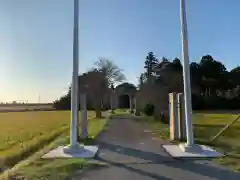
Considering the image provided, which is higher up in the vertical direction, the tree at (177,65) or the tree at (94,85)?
the tree at (177,65)

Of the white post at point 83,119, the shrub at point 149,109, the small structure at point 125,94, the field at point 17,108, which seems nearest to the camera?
the white post at point 83,119

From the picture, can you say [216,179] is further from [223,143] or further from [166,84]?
[166,84]

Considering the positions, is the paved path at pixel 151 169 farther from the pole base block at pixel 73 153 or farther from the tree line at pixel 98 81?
the tree line at pixel 98 81

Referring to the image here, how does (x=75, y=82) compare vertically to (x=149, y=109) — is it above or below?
above

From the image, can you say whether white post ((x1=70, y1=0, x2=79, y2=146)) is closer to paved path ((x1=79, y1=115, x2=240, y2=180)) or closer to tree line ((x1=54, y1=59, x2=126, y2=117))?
paved path ((x1=79, y1=115, x2=240, y2=180))

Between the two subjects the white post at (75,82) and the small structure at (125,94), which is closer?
the white post at (75,82)

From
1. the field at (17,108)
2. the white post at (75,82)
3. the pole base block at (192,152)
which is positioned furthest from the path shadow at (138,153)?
the field at (17,108)

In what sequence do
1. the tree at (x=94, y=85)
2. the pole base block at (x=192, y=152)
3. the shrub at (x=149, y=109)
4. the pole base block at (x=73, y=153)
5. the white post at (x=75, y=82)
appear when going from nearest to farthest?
the pole base block at (x=192, y=152), the pole base block at (x=73, y=153), the white post at (x=75, y=82), the shrub at (x=149, y=109), the tree at (x=94, y=85)

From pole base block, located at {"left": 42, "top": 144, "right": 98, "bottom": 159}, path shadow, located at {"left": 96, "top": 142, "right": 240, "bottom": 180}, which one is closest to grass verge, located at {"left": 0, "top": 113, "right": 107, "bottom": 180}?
pole base block, located at {"left": 42, "top": 144, "right": 98, "bottom": 159}

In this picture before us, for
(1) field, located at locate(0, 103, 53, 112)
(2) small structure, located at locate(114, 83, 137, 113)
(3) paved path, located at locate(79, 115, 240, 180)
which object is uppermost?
(2) small structure, located at locate(114, 83, 137, 113)

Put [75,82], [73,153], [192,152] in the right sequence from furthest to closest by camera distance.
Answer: [75,82] → [73,153] → [192,152]

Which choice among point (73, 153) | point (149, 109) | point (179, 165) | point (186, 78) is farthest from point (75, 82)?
point (149, 109)

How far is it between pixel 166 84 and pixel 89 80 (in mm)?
8142

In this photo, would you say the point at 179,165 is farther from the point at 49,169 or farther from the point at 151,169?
the point at 49,169
